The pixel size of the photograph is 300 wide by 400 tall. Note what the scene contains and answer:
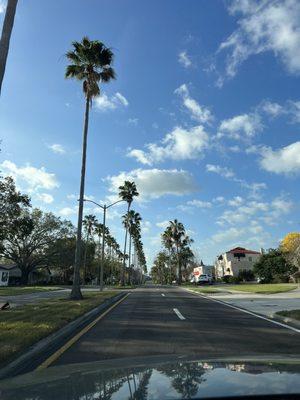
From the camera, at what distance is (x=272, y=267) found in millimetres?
85812

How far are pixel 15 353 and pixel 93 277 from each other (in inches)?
5037

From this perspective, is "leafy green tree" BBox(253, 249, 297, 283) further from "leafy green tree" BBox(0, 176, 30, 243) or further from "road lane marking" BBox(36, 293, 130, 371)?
"road lane marking" BBox(36, 293, 130, 371)

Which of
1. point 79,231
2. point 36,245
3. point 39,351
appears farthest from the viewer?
point 36,245

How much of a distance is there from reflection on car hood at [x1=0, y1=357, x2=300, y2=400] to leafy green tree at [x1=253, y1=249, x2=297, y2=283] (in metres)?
78.0

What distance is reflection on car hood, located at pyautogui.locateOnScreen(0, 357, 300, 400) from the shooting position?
368 cm

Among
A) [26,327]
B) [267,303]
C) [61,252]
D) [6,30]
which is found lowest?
[26,327]

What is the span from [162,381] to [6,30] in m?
12.2

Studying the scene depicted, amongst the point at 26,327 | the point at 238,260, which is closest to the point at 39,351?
the point at 26,327

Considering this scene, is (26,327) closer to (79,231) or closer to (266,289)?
(79,231)

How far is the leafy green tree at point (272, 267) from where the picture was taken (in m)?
82.8

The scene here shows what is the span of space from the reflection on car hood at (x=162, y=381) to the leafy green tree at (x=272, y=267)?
78023mm

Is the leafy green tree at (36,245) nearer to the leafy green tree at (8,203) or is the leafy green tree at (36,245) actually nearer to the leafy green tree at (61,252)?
the leafy green tree at (61,252)

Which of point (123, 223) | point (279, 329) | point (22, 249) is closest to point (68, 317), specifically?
point (279, 329)

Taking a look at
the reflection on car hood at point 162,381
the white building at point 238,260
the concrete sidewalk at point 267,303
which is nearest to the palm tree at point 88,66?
the concrete sidewalk at point 267,303
